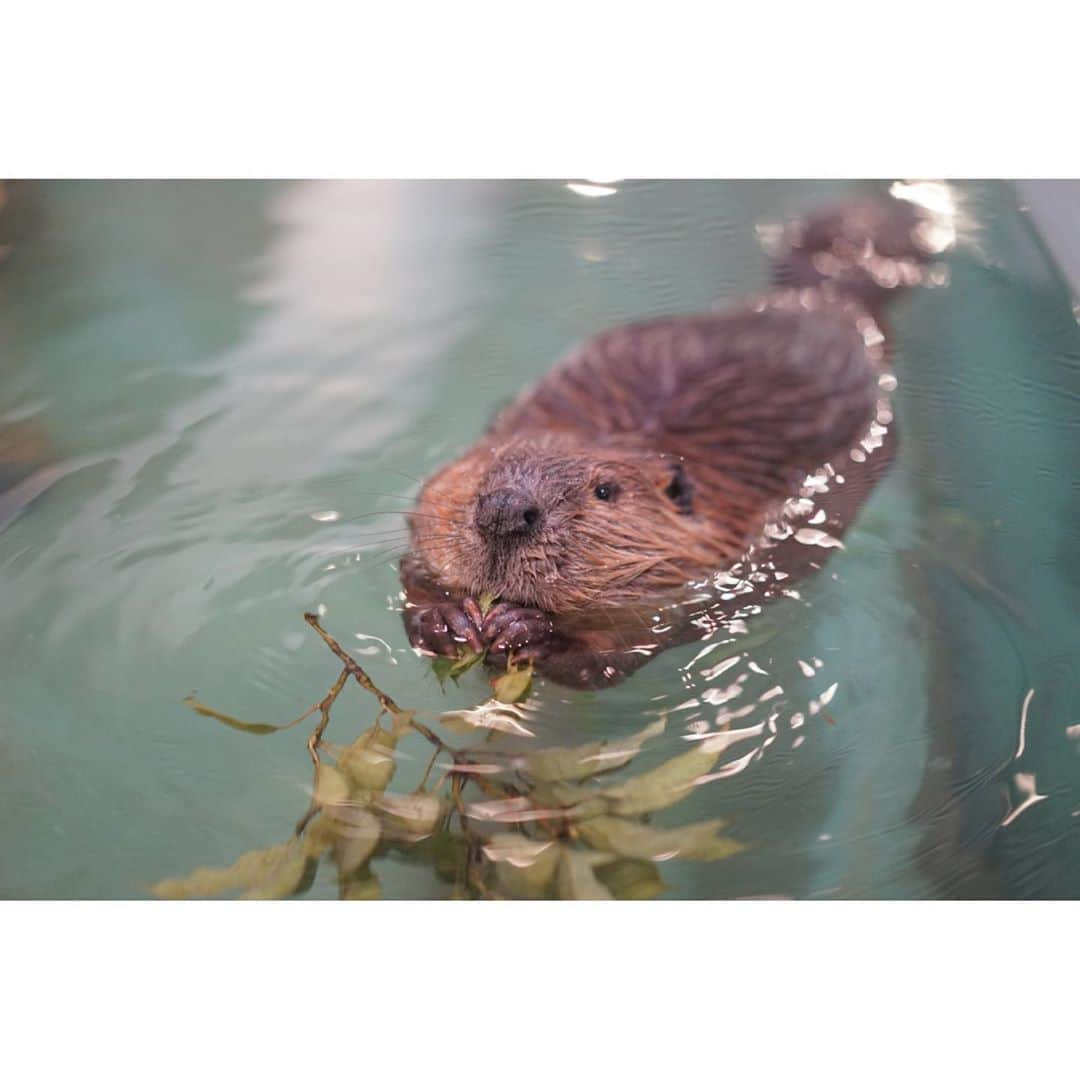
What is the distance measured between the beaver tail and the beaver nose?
62.7 inches

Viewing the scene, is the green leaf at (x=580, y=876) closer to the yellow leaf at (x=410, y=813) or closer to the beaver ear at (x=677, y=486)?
the yellow leaf at (x=410, y=813)

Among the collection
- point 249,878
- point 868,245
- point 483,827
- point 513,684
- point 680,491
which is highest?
point 868,245

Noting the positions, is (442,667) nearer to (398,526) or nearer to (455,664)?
(455,664)

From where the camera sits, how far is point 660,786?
2256mm

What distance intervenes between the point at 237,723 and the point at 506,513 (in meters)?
0.63

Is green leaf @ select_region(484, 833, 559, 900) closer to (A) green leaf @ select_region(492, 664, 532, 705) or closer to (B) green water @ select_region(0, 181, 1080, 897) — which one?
(B) green water @ select_region(0, 181, 1080, 897)

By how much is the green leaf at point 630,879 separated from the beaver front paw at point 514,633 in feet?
1.58

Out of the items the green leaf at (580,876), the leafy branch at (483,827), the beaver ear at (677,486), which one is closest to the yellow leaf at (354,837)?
the leafy branch at (483,827)

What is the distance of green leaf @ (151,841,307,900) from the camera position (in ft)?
7.09

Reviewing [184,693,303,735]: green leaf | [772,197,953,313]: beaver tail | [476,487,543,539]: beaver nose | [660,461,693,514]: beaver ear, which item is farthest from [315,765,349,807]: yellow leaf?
[772,197,953,313]: beaver tail

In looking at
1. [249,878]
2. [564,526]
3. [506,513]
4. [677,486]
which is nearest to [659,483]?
[677,486]

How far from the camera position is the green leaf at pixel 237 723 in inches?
90.7

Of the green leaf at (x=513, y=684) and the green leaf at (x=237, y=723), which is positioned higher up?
the green leaf at (x=513, y=684)

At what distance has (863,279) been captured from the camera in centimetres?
368
